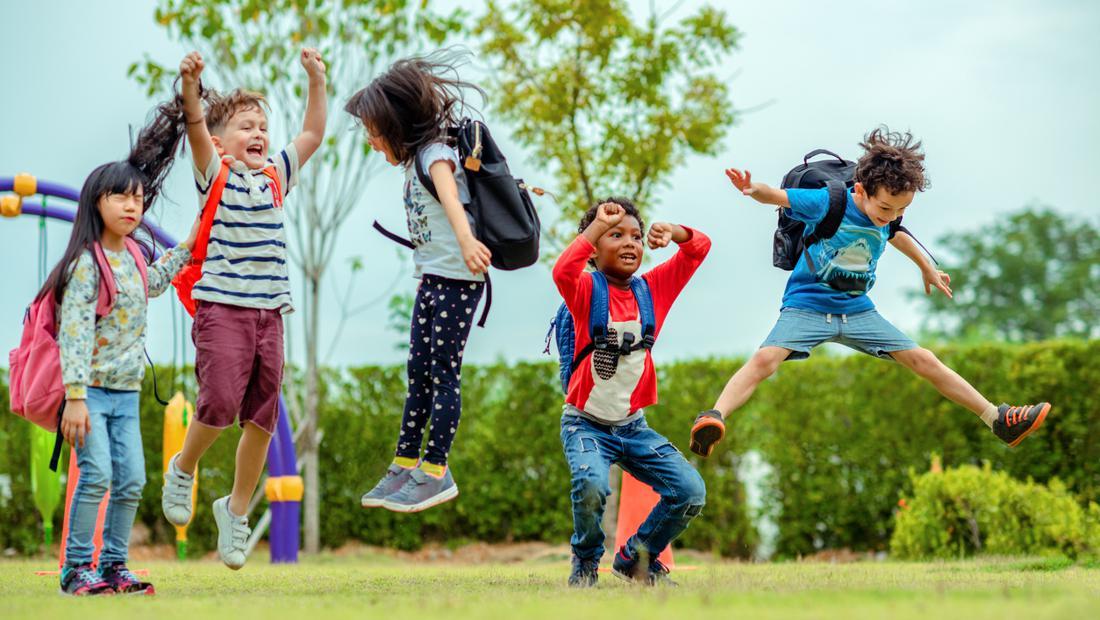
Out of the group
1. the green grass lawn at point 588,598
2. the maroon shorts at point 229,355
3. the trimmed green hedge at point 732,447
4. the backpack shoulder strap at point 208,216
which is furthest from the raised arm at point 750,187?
the trimmed green hedge at point 732,447

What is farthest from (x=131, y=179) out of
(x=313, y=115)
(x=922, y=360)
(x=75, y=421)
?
(x=922, y=360)

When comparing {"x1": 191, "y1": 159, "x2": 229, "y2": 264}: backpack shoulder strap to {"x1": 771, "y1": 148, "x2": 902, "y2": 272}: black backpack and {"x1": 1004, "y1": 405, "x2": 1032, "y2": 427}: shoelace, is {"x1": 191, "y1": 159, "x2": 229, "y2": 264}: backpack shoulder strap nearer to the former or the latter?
{"x1": 771, "y1": 148, "x2": 902, "y2": 272}: black backpack

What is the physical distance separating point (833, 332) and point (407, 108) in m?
2.47

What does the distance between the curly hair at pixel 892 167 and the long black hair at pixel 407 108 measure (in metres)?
2.02

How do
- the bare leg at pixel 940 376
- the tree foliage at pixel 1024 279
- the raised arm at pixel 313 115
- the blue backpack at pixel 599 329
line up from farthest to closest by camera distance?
the tree foliage at pixel 1024 279 → the bare leg at pixel 940 376 → the raised arm at pixel 313 115 → the blue backpack at pixel 599 329

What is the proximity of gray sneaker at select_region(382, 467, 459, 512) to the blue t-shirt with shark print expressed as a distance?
83.3 inches

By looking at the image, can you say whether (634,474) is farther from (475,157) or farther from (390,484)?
(475,157)

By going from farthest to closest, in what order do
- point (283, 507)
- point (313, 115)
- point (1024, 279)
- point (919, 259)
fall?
1. point (1024, 279)
2. point (283, 507)
3. point (919, 259)
4. point (313, 115)

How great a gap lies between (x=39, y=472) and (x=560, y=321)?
5914 mm

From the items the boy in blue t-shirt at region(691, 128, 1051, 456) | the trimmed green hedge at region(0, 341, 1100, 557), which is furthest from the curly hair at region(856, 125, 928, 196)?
the trimmed green hedge at region(0, 341, 1100, 557)

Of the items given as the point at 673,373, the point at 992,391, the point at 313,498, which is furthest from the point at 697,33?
the point at 313,498

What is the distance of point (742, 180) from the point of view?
5.43m

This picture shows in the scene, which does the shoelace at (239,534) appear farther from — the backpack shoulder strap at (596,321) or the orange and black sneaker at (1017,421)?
the orange and black sneaker at (1017,421)

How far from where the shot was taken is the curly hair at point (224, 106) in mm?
5422
